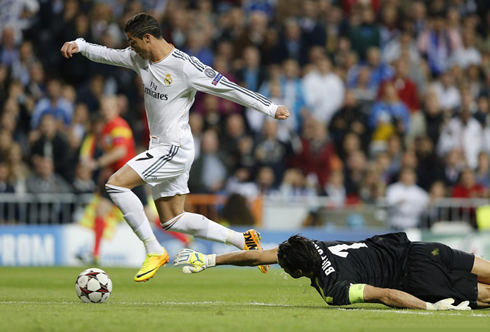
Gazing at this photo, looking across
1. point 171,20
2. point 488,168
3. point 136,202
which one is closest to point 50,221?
point 171,20

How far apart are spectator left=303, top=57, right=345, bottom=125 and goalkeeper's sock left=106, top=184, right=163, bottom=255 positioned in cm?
921

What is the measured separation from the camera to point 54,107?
16.9 m

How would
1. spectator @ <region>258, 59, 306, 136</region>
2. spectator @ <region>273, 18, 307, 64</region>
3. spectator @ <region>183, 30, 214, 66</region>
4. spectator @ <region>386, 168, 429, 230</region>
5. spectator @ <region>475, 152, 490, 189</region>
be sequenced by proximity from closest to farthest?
spectator @ <region>386, 168, 429, 230</region> → spectator @ <region>475, 152, 490, 189</region> → spectator @ <region>183, 30, 214, 66</region> → spectator @ <region>258, 59, 306, 136</region> → spectator @ <region>273, 18, 307, 64</region>

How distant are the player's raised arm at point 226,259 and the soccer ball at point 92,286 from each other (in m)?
0.87

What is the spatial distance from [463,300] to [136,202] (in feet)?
11.9

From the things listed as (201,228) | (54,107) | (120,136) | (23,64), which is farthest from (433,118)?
(201,228)

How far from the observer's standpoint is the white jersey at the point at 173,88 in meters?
9.36

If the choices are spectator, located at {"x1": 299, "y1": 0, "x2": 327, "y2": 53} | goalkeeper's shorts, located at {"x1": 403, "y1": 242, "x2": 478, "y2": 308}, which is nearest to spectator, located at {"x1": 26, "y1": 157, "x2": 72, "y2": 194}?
spectator, located at {"x1": 299, "y1": 0, "x2": 327, "y2": 53}

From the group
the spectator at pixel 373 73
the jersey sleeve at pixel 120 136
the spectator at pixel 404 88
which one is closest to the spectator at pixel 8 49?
the jersey sleeve at pixel 120 136

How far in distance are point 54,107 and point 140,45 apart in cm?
805

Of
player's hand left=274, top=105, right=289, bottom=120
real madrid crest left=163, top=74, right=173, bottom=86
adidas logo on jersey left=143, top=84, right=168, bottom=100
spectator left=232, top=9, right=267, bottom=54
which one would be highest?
spectator left=232, top=9, right=267, bottom=54

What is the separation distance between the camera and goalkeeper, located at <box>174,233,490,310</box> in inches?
311

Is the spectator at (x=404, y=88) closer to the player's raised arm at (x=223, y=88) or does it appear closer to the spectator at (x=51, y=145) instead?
the spectator at (x=51, y=145)

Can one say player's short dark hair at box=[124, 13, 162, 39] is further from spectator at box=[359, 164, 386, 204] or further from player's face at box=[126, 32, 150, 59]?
spectator at box=[359, 164, 386, 204]
